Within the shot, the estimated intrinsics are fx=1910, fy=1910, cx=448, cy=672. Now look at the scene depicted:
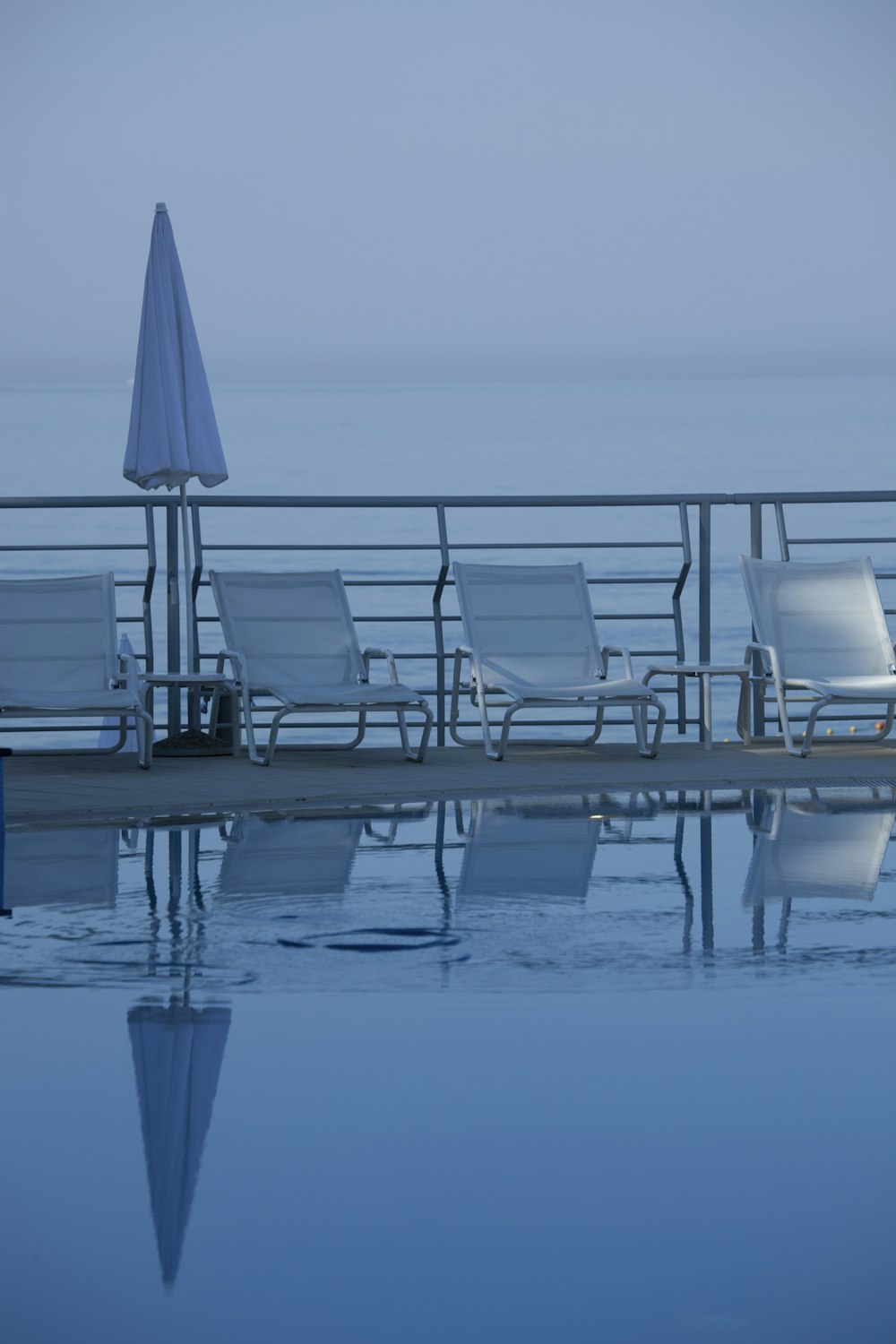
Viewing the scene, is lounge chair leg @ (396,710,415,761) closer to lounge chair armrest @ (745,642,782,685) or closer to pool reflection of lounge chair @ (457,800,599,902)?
pool reflection of lounge chair @ (457,800,599,902)

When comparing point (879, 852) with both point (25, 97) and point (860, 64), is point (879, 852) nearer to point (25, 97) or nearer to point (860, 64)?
point (860, 64)

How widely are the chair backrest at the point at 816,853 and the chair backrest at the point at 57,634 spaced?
9.70 feet

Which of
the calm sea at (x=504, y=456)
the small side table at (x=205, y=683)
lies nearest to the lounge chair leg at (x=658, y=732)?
the small side table at (x=205, y=683)

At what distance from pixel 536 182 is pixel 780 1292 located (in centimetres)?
3892

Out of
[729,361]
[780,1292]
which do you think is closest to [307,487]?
[729,361]

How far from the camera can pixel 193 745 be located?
8.16 m

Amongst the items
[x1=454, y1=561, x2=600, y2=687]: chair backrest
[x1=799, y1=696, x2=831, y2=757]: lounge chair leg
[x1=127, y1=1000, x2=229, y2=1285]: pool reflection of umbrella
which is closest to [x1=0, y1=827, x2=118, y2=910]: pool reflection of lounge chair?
[x1=127, y1=1000, x2=229, y2=1285]: pool reflection of umbrella

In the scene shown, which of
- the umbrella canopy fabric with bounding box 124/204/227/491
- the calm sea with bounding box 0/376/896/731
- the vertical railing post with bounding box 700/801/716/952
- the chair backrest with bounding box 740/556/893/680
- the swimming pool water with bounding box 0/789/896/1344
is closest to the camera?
the swimming pool water with bounding box 0/789/896/1344

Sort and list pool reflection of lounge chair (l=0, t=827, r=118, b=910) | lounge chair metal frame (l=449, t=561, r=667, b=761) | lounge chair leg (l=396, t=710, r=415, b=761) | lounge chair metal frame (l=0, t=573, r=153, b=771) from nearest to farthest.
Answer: pool reflection of lounge chair (l=0, t=827, r=118, b=910) → lounge chair metal frame (l=0, t=573, r=153, b=771) → lounge chair metal frame (l=449, t=561, r=667, b=761) → lounge chair leg (l=396, t=710, r=415, b=761)

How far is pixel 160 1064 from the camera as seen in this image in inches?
136

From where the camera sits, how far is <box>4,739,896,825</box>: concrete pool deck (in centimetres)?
667

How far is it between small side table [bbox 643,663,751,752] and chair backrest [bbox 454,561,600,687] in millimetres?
356

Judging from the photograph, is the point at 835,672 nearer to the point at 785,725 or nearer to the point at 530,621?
the point at 785,725

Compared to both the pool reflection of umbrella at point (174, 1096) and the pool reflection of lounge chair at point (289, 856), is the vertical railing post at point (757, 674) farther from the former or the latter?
the pool reflection of umbrella at point (174, 1096)
